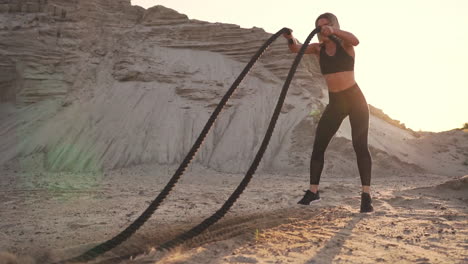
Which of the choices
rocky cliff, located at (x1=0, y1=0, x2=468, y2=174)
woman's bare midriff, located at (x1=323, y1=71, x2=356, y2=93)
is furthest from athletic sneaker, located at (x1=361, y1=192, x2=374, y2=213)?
rocky cliff, located at (x1=0, y1=0, x2=468, y2=174)

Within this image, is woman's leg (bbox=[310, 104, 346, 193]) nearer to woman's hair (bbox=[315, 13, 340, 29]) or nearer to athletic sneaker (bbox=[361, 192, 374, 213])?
athletic sneaker (bbox=[361, 192, 374, 213])

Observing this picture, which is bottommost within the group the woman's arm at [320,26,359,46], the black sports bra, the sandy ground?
the sandy ground

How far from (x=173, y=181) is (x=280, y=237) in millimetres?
993

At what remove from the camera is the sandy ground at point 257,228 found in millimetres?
3176

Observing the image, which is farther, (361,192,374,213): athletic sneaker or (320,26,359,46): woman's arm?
(361,192,374,213): athletic sneaker

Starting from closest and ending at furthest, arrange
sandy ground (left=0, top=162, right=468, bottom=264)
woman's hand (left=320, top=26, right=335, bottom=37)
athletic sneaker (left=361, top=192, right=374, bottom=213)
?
sandy ground (left=0, top=162, right=468, bottom=264), woman's hand (left=320, top=26, right=335, bottom=37), athletic sneaker (left=361, top=192, right=374, bottom=213)

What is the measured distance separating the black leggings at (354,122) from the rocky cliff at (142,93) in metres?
9.77

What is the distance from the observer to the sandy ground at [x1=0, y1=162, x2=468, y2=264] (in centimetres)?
318

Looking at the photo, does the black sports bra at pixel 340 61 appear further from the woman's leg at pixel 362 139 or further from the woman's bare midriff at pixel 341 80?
the woman's leg at pixel 362 139

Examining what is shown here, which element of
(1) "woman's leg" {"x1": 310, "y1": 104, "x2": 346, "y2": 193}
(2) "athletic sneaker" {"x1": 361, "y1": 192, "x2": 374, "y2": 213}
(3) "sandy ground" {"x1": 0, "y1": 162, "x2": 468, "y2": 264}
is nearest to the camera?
(3) "sandy ground" {"x1": 0, "y1": 162, "x2": 468, "y2": 264}

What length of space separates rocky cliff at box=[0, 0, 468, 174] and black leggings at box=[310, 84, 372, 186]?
9.77 metres

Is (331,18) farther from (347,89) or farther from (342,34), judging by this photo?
(347,89)

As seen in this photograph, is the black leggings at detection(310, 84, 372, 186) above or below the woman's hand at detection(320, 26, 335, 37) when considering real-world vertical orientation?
below

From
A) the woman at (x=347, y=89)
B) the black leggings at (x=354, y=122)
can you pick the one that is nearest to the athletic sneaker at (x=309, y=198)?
the black leggings at (x=354, y=122)
